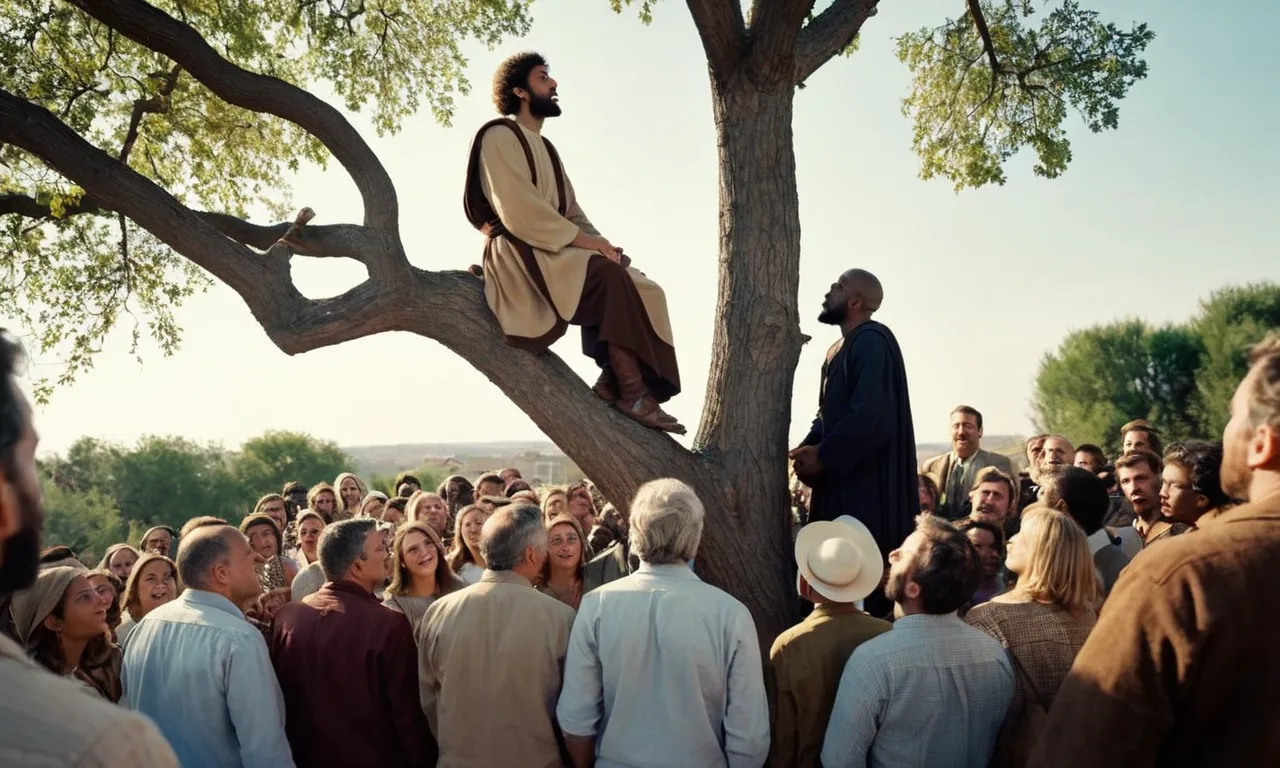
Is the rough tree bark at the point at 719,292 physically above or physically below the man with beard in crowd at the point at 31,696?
above

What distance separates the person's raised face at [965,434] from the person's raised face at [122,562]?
19.5ft

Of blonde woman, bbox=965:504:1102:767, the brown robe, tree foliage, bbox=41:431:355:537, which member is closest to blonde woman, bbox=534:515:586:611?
the brown robe

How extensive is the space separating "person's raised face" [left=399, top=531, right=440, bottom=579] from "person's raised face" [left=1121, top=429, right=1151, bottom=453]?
445 cm

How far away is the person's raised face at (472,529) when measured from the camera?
6.45m

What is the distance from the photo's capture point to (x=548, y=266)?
19.3 feet

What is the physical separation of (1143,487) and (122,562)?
6.51 metres

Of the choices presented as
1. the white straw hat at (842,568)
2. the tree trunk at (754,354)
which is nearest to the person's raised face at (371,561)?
the white straw hat at (842,568)

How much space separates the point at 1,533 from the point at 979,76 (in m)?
9.30

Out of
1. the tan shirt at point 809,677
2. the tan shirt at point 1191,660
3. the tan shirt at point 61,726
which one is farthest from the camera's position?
the tan shirt at point 809,677

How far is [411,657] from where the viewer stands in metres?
4.48

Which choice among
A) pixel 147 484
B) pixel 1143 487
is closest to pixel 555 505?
pixel 1143 487

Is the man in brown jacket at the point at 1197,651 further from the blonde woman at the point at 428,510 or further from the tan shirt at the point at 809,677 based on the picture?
the blonde woman at the point at 428,510

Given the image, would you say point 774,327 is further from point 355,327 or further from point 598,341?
point 355,327

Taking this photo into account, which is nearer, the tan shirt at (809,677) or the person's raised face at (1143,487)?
the tan shirt at (809,677)
